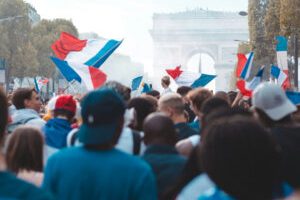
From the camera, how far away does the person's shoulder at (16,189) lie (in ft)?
7.69

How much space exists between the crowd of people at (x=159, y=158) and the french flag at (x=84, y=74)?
391 centimetres

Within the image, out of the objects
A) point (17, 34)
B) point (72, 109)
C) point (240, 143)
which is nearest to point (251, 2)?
point (17, 34)

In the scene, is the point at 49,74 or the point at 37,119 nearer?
the point at 37,119

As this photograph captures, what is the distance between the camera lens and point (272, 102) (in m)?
4.32

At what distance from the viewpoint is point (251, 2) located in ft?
164

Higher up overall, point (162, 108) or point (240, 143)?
point (240, 143)

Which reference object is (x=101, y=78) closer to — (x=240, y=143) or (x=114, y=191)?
(x=114, y=191)

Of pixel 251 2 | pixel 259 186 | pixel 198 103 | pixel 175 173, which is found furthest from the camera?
pixel 251 2

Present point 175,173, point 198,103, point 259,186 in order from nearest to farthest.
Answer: point 259,186 < point 175,173 < point 198,103

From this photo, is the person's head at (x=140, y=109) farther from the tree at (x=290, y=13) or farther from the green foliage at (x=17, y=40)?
the green foliage at (x=17, y=40)

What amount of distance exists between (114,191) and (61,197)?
29 centimetres

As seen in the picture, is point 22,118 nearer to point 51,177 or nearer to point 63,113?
point 63,113

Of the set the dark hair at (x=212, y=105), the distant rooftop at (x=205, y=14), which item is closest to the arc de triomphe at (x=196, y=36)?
the distant rooftop at (x=205, y=14)

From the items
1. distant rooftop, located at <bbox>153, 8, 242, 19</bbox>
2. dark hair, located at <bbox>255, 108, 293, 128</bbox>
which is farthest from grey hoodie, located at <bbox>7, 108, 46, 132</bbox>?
distant rooftop, located at <bbox>153, 8, 242, 19</bbox>
